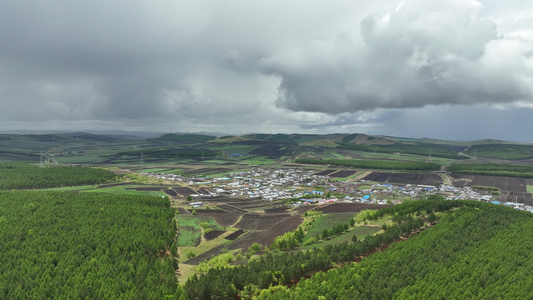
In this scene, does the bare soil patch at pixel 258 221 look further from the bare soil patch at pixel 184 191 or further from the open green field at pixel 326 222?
the bare soil patch at pixel 184 191

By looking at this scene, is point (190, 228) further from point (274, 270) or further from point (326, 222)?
point (274, 270)

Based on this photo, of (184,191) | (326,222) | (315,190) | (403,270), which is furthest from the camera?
(315,190)

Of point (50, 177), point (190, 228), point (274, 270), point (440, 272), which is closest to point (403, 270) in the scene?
point (440, 272)

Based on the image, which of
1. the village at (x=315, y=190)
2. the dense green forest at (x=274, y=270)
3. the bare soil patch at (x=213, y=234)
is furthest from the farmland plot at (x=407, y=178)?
the bare soil patch at (x=213, y=234)

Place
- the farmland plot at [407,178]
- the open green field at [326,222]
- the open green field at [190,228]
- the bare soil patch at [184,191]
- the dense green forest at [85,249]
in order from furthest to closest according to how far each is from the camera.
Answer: the farmland plot at [407,178] < the bare soil patch at [184,191] < the open green field at [326,222] < the open green field at [190,228] < the dense green forest at [85,249]

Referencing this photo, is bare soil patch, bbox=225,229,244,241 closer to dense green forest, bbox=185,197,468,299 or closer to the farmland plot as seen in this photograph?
dense green forest, bbox=185,197,468,299

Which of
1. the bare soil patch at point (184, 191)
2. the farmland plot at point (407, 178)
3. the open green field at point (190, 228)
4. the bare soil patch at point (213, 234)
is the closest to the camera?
the open green field at point (190, 228)

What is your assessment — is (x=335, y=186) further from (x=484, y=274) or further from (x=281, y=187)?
(x=484, y=274)
